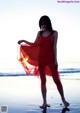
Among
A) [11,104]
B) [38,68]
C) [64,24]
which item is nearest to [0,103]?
[11,104]

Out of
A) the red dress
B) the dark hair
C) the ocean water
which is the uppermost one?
the dark hair

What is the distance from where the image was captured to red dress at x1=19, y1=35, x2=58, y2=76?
423 centimetres

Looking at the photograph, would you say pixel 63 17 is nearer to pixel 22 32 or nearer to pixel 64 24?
pixel 64 24

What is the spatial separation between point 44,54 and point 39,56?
40mm

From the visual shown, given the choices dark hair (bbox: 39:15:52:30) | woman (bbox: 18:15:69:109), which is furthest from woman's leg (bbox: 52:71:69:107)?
dark hair (bbox: 39:15:52:30)

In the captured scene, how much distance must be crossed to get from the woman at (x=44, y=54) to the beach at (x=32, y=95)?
0.12 ft

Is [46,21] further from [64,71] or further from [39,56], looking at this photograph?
[64,71]

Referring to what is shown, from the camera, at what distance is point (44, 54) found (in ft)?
13.9

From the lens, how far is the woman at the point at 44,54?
423 centimetres

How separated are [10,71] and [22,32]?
0.31 metres

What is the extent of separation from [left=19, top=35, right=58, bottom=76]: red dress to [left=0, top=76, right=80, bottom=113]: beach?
7 centimetres

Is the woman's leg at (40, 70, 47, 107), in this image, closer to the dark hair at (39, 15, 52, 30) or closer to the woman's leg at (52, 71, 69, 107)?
the woman's leg at (52, 71, 69, 107)

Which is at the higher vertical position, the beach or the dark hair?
the dark hair

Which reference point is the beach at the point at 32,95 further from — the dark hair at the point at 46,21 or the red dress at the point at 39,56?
the dark hair at the point at 46,21
